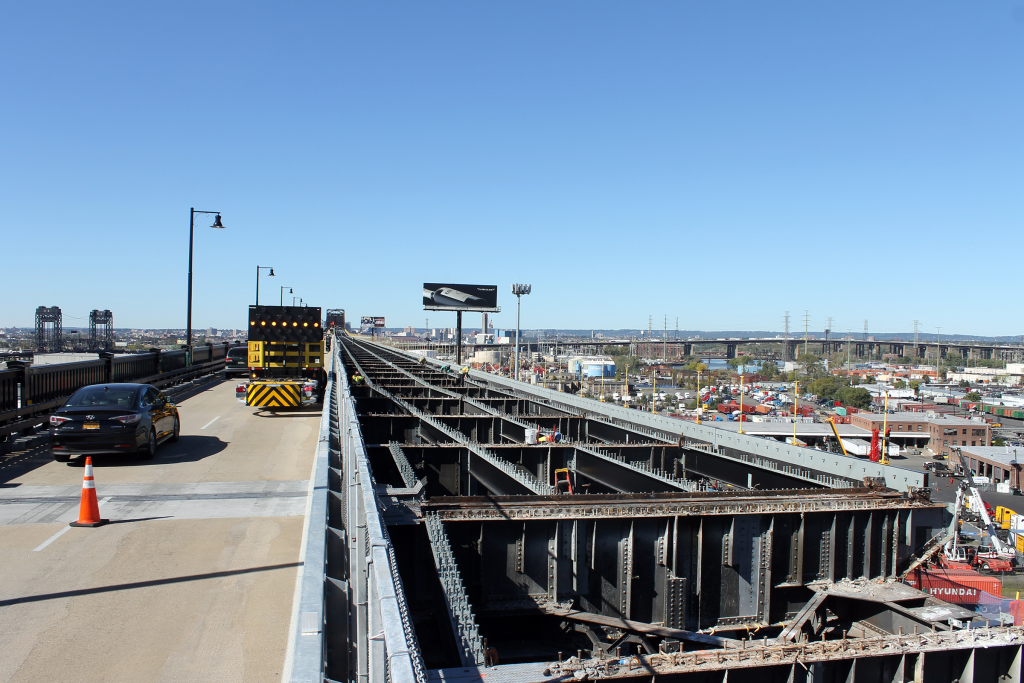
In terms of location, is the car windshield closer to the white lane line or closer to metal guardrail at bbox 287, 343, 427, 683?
the white lane line

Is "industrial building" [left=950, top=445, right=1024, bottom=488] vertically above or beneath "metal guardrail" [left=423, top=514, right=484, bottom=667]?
beneath

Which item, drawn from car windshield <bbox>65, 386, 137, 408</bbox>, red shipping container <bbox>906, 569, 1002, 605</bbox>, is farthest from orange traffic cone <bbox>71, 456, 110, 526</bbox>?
red shipping container <bbox>906, 569, 1002, 605</bbox>

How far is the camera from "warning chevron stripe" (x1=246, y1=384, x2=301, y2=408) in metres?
21.9

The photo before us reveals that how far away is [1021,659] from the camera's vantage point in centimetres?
571

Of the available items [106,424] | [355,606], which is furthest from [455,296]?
[355,606]

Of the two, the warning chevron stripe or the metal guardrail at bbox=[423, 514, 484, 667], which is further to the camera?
the warning chevron stripe

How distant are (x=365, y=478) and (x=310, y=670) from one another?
2.48 meters

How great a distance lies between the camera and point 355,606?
15.9ft

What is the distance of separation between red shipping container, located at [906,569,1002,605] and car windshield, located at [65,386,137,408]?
13199 millimetres

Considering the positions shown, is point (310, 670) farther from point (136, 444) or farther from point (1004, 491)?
point (1004, 491)

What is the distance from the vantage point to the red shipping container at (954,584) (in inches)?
344

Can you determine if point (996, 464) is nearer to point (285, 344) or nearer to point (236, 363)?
point (236, 363)

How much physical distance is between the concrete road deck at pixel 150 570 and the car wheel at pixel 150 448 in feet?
0.63

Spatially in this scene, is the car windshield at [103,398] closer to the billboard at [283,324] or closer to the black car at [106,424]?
the black car at [106,424]
